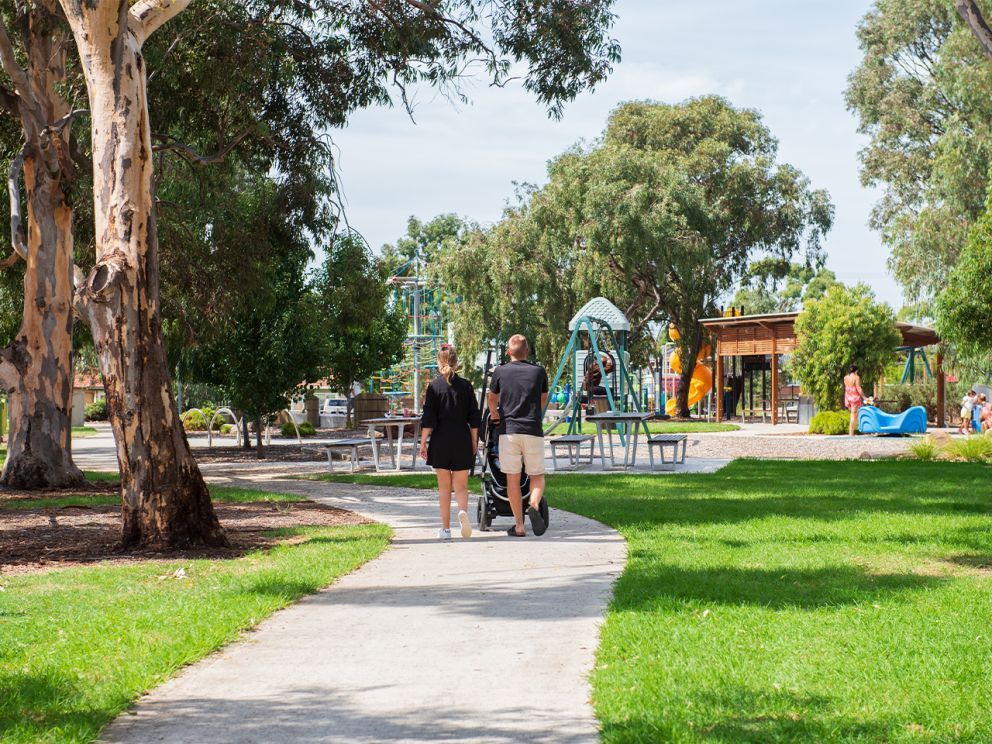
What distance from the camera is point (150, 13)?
1094cm

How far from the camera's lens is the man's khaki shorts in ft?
33.7

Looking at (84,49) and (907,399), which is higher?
(84,49)

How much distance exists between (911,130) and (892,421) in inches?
642

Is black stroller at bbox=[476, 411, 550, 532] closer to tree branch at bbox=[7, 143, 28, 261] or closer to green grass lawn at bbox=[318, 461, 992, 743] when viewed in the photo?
green grass lawn at bbox=[318, 461, 992, 743]

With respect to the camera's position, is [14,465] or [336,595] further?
A: [14,465]

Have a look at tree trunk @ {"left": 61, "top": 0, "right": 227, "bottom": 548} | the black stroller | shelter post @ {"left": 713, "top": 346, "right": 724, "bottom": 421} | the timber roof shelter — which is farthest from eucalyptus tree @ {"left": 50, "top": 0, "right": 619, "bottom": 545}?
shelter post @ {"left": 713, "top": 346, "right": 724, "bottom": 421}

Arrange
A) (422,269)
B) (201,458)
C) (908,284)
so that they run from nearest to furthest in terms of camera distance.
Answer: (201,458), (908,284), (422,269)

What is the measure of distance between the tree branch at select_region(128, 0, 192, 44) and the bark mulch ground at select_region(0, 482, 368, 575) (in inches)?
184

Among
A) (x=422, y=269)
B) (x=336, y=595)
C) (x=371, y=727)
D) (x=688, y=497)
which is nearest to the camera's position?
(x=371, y=727)

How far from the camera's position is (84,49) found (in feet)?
33.4

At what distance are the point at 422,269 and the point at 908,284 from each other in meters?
19.4

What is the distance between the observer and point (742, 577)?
7.74m

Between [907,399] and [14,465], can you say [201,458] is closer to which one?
[14,465]

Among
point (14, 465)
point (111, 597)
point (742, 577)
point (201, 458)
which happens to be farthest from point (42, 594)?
point (201, 458)
